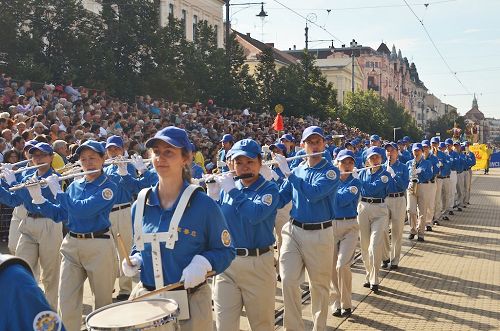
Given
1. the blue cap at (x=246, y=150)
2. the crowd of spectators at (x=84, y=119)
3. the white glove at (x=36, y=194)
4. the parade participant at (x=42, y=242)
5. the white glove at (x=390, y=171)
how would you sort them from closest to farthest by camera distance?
the blue cap at (x=246, y=150) → the white glove at (x=36, y=194) → the parade participant at (x=42, y=242) → the white glove at (x=390, y=171) → the crowd of spectators at (x=84, y=119)

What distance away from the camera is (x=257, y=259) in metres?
5.98

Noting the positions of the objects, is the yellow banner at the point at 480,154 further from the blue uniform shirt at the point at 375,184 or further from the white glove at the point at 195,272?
the white glove at the point at 195,272

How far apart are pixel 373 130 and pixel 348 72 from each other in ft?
126

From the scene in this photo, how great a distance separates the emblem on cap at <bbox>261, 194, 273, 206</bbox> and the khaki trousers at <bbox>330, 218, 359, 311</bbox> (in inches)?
106

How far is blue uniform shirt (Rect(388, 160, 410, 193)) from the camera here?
459 inches

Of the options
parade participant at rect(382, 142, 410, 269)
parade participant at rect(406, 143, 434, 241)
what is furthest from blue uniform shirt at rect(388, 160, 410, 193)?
parade participant at rect(406, 143, 434, 241)

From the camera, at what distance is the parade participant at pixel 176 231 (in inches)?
167

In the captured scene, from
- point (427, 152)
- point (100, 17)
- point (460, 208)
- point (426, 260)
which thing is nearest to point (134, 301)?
point (426, 260)

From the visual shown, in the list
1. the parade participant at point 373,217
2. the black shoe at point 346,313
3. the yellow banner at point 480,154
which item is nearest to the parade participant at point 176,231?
the black shoe at point 346,313

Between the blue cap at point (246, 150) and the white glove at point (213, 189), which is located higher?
the blue cap at point (246, 150)

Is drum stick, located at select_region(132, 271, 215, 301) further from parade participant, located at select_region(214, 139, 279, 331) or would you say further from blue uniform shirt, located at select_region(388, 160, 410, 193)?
blue uniform shirt, located at select_region(388, 160, 410, 193)

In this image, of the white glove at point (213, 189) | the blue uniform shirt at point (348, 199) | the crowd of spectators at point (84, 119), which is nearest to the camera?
the white glove at point (213, 189)

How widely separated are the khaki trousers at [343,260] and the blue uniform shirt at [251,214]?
103 inches

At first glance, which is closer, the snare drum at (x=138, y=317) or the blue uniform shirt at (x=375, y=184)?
the snare drum at (x=138, y=317)
